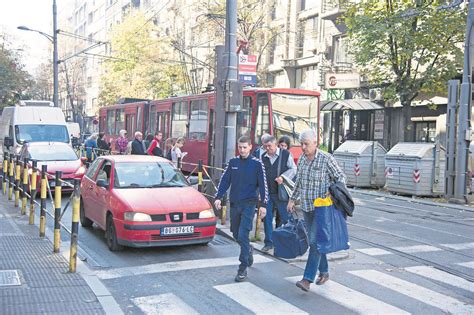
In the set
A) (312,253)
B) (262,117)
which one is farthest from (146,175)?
(262,117)

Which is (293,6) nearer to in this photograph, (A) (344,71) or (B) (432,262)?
(A) (344,71)

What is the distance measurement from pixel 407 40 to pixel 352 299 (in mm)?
17665

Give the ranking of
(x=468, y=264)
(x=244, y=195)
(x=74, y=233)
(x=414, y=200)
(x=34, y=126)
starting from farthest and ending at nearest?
1. (x=34, y=126)
2. (x=414, y=200)
3. (x=468, y=264)
4. (x=74, y=233)
5. (x=244, y=195)

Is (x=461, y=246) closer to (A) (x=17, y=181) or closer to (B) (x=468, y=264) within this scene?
(B) (x=468, y=264)

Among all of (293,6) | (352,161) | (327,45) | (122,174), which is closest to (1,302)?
(122,174)

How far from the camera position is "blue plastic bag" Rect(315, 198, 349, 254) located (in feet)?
21.7

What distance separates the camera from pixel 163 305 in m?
6.35

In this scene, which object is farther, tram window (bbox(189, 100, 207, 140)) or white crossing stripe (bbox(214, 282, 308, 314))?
tram window (bbox(189, 100, 207, 140))

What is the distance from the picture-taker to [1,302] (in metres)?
6.12

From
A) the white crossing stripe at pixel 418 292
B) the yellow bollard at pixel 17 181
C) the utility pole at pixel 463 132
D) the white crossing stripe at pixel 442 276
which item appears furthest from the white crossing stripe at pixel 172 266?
the utility pole at pixel 463 132

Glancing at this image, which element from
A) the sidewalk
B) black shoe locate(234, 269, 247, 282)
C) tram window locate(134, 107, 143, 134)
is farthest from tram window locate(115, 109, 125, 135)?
black shoe locate(234, 269, 247, 282)

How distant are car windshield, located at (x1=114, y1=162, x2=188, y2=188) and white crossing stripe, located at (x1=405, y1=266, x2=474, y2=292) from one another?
4081 mm

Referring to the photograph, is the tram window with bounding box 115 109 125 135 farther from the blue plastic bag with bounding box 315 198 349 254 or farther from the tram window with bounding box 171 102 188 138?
the blue plastic bag with bounding box 315 198 349 254

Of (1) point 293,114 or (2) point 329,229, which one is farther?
(1) point 293,114
